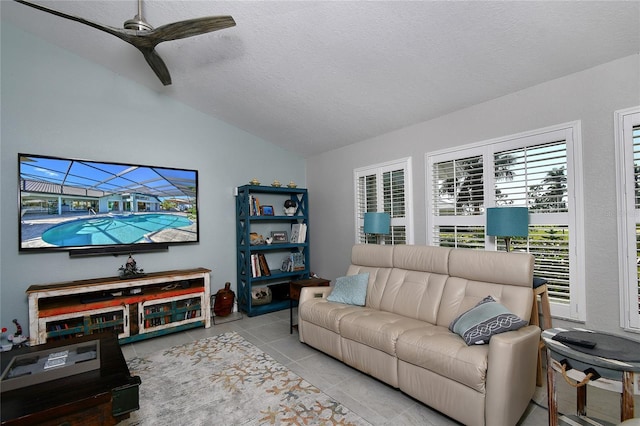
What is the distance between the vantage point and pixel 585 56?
7.37 ft

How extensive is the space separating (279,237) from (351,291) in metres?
2.02

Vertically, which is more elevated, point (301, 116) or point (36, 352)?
point (301, 116)

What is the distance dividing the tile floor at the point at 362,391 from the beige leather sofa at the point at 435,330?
0.32 ft

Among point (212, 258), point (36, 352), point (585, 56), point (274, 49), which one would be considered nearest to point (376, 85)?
point (274, 49)

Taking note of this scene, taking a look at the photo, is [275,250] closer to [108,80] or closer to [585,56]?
[108,80]

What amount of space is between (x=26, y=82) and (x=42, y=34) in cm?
56

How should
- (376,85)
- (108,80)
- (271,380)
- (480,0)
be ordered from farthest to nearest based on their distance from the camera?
(108,80) → (376,85) → (271,380) → (480,0)

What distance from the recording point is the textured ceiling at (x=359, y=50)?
2.07 meters

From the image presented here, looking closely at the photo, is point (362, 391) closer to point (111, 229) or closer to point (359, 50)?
point (359, 50)

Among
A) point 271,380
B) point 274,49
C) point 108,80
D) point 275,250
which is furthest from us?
point 275,250

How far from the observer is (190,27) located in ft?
6.18

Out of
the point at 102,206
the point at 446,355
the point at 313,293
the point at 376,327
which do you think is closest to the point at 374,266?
the point at 313,293

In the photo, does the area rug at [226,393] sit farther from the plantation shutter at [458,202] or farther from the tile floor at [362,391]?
the plantation shutter at [458,202]

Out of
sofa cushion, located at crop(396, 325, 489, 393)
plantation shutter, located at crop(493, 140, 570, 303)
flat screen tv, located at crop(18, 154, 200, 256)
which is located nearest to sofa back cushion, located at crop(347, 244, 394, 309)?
sofa cushion, located at crop(396, 325, 489, 393)
